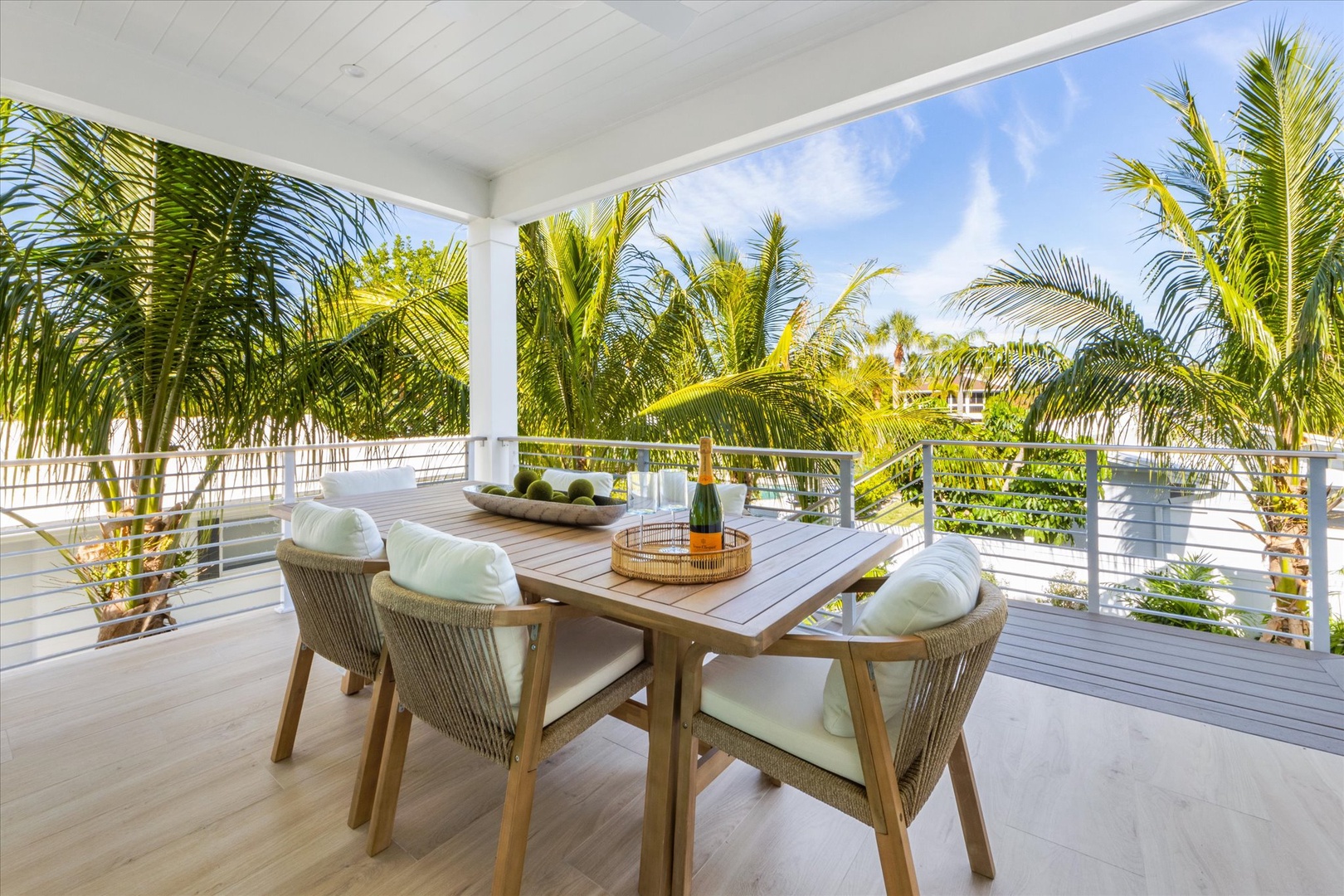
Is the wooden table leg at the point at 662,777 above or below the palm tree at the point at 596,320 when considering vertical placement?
below

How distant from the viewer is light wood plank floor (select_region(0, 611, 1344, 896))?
1.46 metres

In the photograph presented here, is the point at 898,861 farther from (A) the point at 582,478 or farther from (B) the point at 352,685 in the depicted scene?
(B) the point at 352,685

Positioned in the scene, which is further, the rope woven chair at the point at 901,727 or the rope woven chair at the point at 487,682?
the rope woven chair at the point at 487,682

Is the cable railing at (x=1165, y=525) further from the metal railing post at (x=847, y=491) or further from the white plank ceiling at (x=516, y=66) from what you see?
the white plank ceiling at (x=516, y=66)

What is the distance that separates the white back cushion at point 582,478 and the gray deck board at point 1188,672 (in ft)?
5.97

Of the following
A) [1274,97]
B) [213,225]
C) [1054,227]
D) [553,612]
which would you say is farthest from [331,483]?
[1054,227]

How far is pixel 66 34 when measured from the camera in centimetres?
257

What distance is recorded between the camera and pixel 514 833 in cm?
130

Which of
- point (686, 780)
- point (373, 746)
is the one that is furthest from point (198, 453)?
point (686, 780)

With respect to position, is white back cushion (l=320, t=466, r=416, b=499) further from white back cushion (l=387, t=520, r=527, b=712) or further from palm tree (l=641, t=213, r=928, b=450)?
palm tree (l=641, t=213, r=928, b=450)

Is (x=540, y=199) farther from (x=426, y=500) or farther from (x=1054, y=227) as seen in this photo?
(x=1054, y=227)

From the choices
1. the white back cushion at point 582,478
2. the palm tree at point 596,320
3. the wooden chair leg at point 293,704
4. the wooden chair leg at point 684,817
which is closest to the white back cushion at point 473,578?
the wooden chair leg at point 684,817

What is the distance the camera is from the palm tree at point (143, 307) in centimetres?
297

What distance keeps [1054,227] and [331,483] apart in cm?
2087
